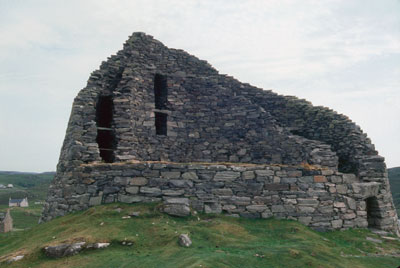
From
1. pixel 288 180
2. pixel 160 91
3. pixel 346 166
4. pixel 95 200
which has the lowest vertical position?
pixel 95 200

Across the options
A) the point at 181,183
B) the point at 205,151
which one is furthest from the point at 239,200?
the point at 205,151

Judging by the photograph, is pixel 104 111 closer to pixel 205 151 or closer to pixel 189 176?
pixel 205 151

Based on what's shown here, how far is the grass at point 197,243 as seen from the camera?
7.61 metres

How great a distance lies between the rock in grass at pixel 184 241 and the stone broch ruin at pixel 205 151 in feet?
6.40

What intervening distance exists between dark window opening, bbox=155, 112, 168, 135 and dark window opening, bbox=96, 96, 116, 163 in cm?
238

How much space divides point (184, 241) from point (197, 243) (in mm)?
459

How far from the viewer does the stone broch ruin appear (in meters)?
11.4

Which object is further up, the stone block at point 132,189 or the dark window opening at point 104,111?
the dark window opening at point 104,111

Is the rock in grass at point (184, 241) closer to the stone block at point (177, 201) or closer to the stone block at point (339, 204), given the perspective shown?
the stone block at point (177, 201)

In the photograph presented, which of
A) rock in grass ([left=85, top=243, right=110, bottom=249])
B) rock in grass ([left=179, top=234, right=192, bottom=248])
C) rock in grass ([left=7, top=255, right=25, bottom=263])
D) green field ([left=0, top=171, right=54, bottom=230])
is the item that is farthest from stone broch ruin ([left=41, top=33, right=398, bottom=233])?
green field ([left=0, top=171, right=54, bottom=230])

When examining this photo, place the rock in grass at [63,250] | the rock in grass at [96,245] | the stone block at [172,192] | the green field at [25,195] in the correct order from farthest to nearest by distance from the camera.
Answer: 1. the green field at [25,195]
2. the stone block at [172,192]
3. the rock in grass at [96,245]
4. the rock in grass at [63,250]

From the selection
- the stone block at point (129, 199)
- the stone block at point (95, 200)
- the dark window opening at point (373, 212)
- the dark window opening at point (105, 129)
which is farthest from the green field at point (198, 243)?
the dark window opening at point (105, 129)

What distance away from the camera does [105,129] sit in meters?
15.5

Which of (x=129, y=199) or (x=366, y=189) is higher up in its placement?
(x=366, y=189)
